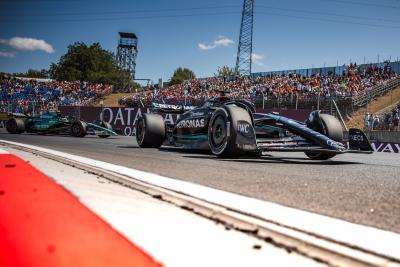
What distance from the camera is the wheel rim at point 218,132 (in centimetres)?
665

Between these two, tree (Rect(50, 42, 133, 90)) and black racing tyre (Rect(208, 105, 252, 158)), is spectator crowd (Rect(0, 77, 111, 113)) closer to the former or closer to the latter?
black racing tyre (Rect(208, 105, 252, 158))

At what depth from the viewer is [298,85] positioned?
2630cm

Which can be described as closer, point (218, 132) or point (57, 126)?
point (218, 132)

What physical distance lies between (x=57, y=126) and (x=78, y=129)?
147 cm

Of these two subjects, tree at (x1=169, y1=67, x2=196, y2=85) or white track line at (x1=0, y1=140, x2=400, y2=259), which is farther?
tree at (x1=169, y1=67, x2=196, y2=85)

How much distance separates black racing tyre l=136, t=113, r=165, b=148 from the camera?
9289 mm

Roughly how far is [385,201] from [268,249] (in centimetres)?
156

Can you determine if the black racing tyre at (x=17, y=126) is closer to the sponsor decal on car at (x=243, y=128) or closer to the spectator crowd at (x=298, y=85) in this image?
the spectator crowd at (x=298, y=85)

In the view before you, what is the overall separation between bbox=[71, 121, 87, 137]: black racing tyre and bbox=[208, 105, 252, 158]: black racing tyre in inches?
411

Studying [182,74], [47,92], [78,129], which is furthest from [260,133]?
[182,74]

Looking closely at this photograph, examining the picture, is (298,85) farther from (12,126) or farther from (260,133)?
(260,133)

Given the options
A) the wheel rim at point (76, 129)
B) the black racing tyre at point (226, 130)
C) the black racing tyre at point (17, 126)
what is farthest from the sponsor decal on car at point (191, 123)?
the black racing tyre at point (17, 126)

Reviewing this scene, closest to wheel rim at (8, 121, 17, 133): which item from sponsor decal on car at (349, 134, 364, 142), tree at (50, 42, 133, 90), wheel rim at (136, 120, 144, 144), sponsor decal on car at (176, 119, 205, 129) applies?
wheel rim at (136, 120, 144, 144)

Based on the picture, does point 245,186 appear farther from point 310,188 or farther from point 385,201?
point 385,201
